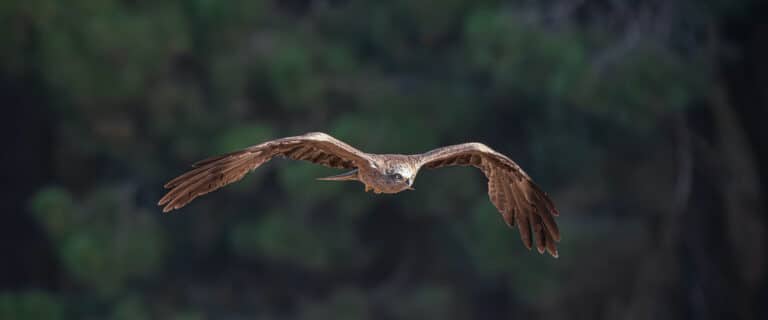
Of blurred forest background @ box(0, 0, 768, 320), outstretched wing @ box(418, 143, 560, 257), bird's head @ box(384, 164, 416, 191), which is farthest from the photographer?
blurred forest background @ box(0, 0, 768, 320)

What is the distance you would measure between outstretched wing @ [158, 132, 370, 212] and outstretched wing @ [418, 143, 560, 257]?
625mm

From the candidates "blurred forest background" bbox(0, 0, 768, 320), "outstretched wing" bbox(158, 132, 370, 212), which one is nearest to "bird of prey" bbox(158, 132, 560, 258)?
"outstretched wing" bbox(158, 132, 370, 212)

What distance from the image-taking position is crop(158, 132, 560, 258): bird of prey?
5.50 m

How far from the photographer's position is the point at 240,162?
570cm

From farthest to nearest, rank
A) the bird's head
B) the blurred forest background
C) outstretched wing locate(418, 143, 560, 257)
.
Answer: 1. the blurred forest background
2. outstretched wing locate(418, 143, 560, 257)
3. the bird's head

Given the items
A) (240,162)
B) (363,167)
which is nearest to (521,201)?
(363,167)

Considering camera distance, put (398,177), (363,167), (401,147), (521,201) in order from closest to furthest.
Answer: (398,177)
(363,167)
(521,201)
(401,147)

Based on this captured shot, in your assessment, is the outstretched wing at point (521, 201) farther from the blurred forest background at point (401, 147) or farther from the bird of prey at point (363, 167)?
the blurred forest background at point (401, 147)

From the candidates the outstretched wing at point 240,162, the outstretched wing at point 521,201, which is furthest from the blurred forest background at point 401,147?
the outstretched wing at point 240,162

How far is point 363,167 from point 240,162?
51 cm

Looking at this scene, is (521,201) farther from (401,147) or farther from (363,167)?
(401,147)

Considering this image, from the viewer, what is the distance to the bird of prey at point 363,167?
5.50 m

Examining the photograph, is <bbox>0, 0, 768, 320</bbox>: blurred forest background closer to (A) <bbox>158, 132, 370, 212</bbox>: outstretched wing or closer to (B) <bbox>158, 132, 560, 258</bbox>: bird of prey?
(B) <bbox>158, 132, 560, 258</bbox>: bird of prey

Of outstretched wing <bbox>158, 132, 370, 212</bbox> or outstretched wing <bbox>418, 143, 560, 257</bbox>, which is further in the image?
outstretched wing <bbox>418, 143, 560, 257</bbox>
